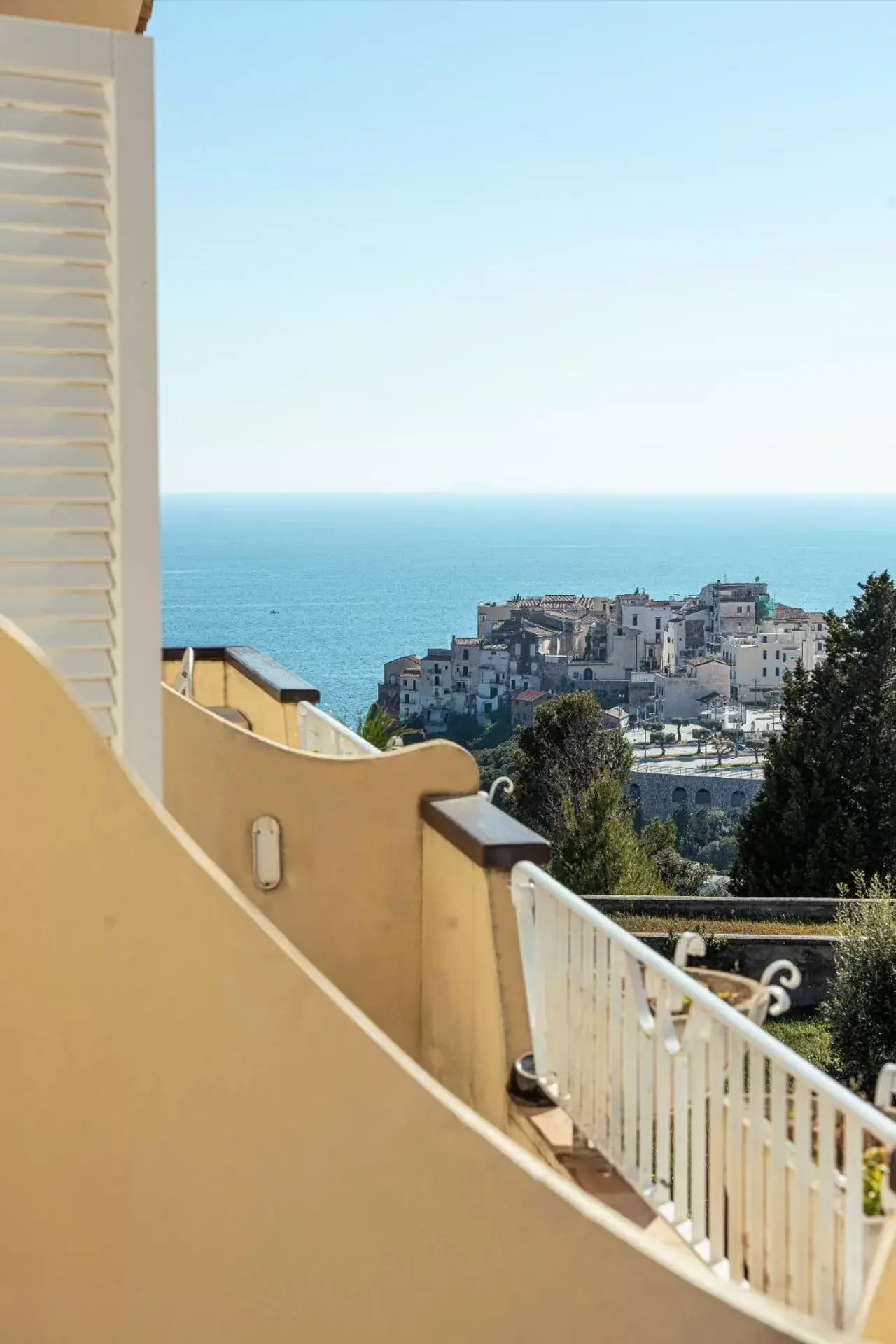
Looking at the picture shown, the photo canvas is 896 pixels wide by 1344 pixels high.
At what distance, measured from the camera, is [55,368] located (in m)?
2.81

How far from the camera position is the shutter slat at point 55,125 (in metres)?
2.75

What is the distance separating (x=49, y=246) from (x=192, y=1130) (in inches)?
69.2

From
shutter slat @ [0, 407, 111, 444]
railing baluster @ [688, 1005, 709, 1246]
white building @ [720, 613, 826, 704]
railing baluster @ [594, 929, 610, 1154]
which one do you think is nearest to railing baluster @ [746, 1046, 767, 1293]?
railing baluster @ [688, 1005, 709, 1246]

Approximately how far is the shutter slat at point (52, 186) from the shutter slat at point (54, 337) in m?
0.23

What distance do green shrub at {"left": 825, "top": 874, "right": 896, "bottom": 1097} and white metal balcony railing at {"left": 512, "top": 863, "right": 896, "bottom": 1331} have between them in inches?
493

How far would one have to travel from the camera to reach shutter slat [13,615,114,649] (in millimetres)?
2820

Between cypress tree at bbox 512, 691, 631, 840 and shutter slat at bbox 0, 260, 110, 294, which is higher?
shutter slat at bbox 0, 260, 110, 294

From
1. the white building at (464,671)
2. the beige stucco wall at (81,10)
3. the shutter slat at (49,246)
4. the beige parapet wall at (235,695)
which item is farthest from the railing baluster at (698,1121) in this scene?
the white building at (464,671)

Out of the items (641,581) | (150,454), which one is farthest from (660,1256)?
(641,581)

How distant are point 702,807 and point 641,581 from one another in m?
114

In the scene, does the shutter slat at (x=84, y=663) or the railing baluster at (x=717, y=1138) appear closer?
the railing baluster at (x=717, y=1138)

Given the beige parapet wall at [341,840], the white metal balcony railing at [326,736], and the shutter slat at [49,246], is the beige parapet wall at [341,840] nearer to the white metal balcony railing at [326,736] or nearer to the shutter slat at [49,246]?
the white metal balcony railing at [326,736]

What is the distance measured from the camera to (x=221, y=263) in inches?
4710

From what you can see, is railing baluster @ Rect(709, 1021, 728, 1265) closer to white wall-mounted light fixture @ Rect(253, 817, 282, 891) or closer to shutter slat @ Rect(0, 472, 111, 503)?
shutter slat @ Rect(0, 472, 111, 503)
